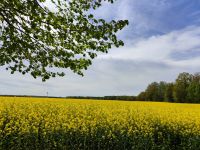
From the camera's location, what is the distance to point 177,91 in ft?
289

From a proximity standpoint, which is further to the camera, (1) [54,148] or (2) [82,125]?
(2) [82,125]

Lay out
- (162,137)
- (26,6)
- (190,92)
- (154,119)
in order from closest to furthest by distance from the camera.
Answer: (26,6) → (162,137) → (154,119) → (190,92)

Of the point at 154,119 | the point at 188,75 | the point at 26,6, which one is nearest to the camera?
the point at 26,6

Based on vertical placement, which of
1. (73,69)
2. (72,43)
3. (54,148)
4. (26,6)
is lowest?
(54,148)

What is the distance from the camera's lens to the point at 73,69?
1353cm

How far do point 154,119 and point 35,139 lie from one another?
23.8 feet

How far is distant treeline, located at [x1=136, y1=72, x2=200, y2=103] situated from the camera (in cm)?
8238

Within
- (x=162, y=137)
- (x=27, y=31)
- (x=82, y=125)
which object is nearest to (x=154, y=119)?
(x=162, y=137)

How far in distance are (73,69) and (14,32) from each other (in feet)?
8.21

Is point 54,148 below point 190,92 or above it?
below

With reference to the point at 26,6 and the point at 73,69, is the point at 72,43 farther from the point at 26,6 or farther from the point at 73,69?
the point at 26,6

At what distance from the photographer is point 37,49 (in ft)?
45.1

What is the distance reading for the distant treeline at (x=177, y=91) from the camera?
270ft

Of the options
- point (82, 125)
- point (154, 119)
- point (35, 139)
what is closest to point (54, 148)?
point (35, 139)
